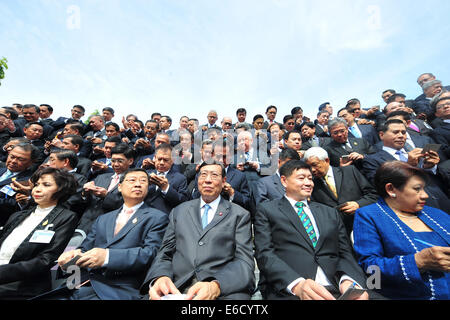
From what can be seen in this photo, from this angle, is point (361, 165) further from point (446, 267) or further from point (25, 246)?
point (25, 246)

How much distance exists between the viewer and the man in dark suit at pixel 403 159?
3.27 m

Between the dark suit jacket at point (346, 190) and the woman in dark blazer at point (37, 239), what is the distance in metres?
3.94

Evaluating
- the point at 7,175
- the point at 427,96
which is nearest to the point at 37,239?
the point at 7,175

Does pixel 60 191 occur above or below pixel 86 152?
below

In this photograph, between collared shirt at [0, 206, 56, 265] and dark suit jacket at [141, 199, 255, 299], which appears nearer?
dark suit jacket at [141, 199, 255, 299]

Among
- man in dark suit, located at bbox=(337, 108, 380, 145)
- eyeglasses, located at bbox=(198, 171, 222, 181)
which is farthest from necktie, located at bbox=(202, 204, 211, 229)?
man in dark suit, located at bbox=(337, 108, 380, 145)

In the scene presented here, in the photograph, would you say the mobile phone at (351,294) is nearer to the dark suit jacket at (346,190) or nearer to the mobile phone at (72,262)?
the dark suit jacket at (346,190)

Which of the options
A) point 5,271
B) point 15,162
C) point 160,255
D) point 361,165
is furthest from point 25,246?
point 361,165

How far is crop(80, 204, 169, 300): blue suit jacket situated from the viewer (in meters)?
2.33

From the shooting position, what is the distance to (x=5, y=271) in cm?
230

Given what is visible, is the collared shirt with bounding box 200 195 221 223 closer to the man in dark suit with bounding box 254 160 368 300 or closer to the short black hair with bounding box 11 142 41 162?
the man in dark suit with bounding box 254 160 368 300

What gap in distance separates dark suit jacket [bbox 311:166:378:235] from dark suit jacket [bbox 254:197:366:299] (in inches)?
26.8

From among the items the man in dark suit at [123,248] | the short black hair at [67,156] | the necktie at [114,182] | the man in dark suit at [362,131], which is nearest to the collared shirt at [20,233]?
the man in dark suit at [123,248]
